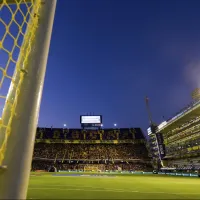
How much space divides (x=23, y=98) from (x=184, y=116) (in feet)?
169

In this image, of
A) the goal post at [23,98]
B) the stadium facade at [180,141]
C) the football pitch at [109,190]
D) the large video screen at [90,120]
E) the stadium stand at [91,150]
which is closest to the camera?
the goal post at [23,98]

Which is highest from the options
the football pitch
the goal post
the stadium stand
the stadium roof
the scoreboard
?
the scoreboard

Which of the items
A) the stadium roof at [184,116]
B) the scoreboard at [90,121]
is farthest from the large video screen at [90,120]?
the stadium roof at [184,116]

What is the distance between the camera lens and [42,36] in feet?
5.78

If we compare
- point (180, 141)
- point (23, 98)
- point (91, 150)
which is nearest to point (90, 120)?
point (91, 150)

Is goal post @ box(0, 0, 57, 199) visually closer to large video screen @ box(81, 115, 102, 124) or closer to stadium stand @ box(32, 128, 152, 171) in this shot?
stadium stand @ box(32, 128, 152, 171)

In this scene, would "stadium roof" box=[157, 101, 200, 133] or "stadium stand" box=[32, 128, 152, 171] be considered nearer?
"stadium roof" box=[157, 101, 200, 133]

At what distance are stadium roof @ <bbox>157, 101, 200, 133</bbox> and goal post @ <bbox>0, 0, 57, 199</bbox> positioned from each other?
44.2 meters

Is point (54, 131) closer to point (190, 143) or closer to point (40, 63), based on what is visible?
point (190, 143)

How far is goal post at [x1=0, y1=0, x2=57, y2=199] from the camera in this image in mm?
1318

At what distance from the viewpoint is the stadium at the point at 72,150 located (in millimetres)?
1434

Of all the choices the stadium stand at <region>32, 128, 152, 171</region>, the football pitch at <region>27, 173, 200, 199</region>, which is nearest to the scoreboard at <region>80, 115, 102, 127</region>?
the stadium stand at <region>32, 128, 152, 171</region>

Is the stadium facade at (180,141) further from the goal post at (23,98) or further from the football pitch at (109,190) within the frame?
the goal post at (23,98)

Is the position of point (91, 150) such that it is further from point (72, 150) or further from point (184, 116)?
point (184, 116)
